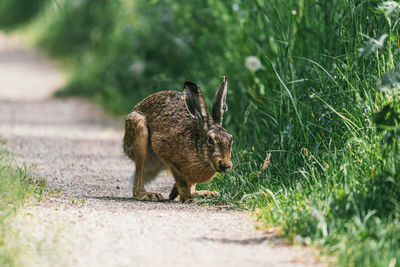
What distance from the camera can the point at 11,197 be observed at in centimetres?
442

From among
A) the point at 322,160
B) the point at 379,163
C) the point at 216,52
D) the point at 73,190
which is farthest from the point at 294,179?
the point at 216,52

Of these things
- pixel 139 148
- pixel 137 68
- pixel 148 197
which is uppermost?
pixel 139 148

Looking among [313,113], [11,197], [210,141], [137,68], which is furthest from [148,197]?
[137,68]

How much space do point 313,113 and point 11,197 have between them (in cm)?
258

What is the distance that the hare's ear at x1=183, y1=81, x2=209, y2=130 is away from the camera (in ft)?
17.5

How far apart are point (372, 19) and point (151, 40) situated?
21.4ft

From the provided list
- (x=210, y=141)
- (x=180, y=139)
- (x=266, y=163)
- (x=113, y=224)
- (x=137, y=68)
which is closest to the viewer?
(x=113, y=224)

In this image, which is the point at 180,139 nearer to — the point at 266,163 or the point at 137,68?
the point at 266,163

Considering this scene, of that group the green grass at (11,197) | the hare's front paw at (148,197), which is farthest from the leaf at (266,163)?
the green grass at (11,197)

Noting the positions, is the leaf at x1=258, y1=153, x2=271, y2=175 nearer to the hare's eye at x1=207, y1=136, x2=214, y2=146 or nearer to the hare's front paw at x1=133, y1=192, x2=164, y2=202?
the hare's eye at x1=207, y1=136, x2=214, y2=146

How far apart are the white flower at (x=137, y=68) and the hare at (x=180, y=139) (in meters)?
4.95

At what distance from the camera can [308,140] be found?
5215 millimetres

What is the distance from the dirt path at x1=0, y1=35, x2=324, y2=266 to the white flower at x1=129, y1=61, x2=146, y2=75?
7.56 feet

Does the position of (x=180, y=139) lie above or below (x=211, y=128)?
below
